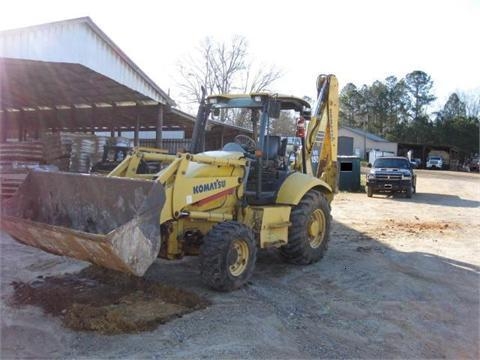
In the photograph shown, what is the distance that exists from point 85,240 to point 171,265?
2833 mm

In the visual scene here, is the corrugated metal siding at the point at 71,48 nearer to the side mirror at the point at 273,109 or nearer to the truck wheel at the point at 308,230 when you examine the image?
the side mirror at the point at 273,109

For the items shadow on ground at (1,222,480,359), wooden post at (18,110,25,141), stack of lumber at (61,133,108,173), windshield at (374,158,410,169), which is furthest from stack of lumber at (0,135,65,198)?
wooden post at (18,110,25,141)

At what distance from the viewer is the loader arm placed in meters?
9.95

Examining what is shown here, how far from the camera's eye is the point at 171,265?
26.2 feet

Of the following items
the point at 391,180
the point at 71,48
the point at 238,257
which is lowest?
the point at 238,257

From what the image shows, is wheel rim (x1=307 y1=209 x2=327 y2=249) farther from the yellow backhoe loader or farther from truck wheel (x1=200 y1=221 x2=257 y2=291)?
truck wheel (x1=200 y1=221 x2=257 y2=291)

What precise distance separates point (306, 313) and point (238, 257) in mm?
1104

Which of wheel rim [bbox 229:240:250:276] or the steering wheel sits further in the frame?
the steering wheel

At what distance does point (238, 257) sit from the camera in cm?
653

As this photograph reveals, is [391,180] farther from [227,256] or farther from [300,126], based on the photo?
[227,256]

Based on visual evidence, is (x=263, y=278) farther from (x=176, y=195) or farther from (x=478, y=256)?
(x=478, y=256)

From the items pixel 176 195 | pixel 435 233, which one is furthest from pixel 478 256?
pixel 176 195

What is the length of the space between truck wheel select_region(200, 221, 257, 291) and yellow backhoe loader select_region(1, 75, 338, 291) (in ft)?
0.04

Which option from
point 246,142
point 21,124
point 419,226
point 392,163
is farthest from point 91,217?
point 21,124
